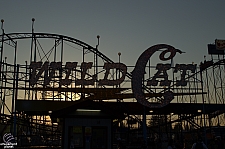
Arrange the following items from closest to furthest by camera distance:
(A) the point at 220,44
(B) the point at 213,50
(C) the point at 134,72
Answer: (C) the point at 134,72 < (A) the point at 220,44 < (B) the point at 213,50

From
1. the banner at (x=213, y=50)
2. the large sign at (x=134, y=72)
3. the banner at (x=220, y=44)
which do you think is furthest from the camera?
the banner at (x=213, y=50)

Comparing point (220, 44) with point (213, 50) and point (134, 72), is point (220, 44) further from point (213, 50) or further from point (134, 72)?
point (134, 72)

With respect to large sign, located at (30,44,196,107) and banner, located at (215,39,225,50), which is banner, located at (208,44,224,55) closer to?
banner, located at (215,39,225,50)

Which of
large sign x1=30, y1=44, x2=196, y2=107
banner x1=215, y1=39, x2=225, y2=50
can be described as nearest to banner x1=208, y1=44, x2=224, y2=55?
banner x1=215, y1=39, x2=225, y2=50

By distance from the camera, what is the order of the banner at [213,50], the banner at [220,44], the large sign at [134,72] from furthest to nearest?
the banner at [213,50], the banner at [220,44], the large sign at [134,72]

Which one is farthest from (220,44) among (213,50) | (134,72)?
(134,72)

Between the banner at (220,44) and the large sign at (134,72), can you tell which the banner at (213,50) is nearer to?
the banner at (220,44)

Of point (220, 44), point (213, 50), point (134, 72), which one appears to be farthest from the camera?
point (213, 50)

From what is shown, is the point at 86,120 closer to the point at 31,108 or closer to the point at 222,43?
the point at 31,108

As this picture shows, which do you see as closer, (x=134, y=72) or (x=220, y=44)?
(x=134, y=72)

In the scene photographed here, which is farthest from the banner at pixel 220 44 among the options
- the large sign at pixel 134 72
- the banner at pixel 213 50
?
the large sign at pixel 134 72

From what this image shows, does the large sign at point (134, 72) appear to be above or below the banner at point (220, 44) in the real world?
below

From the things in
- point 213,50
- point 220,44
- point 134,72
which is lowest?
point 134,72

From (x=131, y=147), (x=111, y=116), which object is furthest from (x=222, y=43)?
(x=111, y=116)
